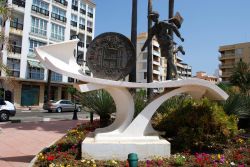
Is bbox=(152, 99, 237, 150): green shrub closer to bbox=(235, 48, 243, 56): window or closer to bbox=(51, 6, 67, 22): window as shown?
bbox=(51, 6, 67, 22): window

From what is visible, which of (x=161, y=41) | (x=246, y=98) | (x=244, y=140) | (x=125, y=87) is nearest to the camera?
(x=125, y=87)

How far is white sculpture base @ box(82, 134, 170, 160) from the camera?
8.57 meters

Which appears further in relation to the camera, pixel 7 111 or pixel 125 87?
pixel 7 111

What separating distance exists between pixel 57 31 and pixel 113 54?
135 feet

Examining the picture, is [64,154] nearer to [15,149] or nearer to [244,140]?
[15,149]

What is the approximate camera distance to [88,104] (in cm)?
1517

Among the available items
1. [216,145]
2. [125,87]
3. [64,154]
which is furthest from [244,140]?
[64,154]

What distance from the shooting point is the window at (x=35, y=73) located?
44.1m

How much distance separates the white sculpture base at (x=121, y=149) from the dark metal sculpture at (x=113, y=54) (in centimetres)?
199

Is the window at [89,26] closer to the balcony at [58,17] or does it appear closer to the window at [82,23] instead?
the window at [82,23]

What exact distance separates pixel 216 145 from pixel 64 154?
175 inches

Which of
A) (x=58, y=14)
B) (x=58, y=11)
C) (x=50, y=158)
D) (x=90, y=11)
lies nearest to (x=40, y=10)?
(x=58, y=14)

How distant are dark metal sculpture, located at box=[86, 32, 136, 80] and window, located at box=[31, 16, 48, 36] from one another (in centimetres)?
3700

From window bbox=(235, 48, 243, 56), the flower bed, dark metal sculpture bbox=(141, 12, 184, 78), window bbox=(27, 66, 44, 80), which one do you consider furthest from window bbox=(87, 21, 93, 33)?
the flower bed
